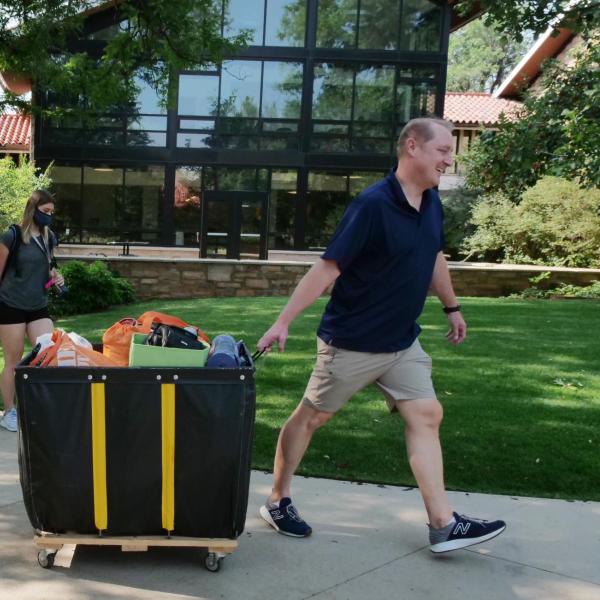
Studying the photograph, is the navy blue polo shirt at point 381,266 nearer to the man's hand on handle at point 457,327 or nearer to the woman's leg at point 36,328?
the man's hand on handle at point 457,327

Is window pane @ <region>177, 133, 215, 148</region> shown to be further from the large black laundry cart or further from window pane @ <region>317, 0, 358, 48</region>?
the large black laundry cart

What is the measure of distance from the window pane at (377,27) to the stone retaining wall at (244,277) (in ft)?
36.9

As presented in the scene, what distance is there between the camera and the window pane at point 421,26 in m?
28.7

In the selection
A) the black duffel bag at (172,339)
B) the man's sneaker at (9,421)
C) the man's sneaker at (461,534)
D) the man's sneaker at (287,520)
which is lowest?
the man's sneaker at (9,421)

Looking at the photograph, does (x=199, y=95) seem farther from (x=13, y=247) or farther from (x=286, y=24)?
(x=13, y=247)

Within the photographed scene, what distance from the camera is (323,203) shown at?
95.1 feet

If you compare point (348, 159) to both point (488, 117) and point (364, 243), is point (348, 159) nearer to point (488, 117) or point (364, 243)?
point (488, 117)

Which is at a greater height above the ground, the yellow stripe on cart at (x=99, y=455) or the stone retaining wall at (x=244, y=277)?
the yellow stripe on cart at (x=99, y=455)

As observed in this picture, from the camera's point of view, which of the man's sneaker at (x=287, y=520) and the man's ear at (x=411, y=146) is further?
the man's sneaker at (x=287, y=520)

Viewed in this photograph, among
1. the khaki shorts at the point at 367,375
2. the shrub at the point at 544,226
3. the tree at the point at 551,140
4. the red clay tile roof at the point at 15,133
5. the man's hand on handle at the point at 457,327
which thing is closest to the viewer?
the khaki shorts at the point at 367,375

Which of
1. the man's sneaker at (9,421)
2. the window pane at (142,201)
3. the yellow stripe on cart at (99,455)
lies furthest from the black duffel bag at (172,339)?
the window pane at (142,201)

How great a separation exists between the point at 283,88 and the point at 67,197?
8.07 m

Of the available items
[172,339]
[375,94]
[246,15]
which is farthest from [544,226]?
[172,339]

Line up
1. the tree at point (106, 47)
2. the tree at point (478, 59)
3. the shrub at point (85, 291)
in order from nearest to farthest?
the tree at point (106, 47) < the shrub at point (85, 291) < the tree at point (478, 59)
